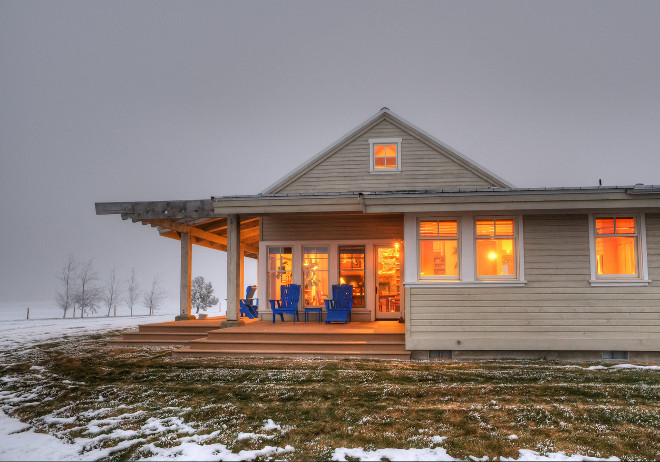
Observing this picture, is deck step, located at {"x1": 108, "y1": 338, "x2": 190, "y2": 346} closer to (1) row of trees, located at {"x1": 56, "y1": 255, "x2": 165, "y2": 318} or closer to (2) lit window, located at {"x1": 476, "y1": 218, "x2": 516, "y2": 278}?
(2) lit window, located at {"x1": 476, "y1": 218, "x2": 516, "y2": 278}

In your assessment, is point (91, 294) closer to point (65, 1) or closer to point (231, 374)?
point (231, 374)

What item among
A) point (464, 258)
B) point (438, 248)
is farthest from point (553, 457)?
point (438, 248)

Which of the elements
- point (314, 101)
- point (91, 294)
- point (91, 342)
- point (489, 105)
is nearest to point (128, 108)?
point (314, 101)

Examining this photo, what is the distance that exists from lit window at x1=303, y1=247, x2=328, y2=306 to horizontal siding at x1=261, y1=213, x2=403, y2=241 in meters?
0.37

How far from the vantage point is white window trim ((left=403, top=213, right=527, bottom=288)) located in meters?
7.79

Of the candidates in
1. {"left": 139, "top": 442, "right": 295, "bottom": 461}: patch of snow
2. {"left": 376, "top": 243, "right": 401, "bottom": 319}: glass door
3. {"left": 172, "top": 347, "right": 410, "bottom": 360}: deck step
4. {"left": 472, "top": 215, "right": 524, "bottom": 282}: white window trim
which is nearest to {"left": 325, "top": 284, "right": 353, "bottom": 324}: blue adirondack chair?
{"left": 376, "top": 243, "right": 401, "bottom": 319}: glass door

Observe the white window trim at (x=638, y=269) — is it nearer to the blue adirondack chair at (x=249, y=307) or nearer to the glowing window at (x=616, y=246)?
the glowing window at (x=616, y=246)

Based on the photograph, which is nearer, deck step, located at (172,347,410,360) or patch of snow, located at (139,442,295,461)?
patch of snow, located at (139,442,295,461)

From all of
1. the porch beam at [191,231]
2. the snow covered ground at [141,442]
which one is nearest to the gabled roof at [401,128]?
the porch beam at [191,231]

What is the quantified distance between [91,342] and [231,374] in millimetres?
6731

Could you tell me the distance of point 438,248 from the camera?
318 inches

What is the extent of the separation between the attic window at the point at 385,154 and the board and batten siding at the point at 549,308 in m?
4.05

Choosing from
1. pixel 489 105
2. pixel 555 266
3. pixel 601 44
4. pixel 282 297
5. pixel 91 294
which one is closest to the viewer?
pixel 555 266

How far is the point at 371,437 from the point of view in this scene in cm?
412
